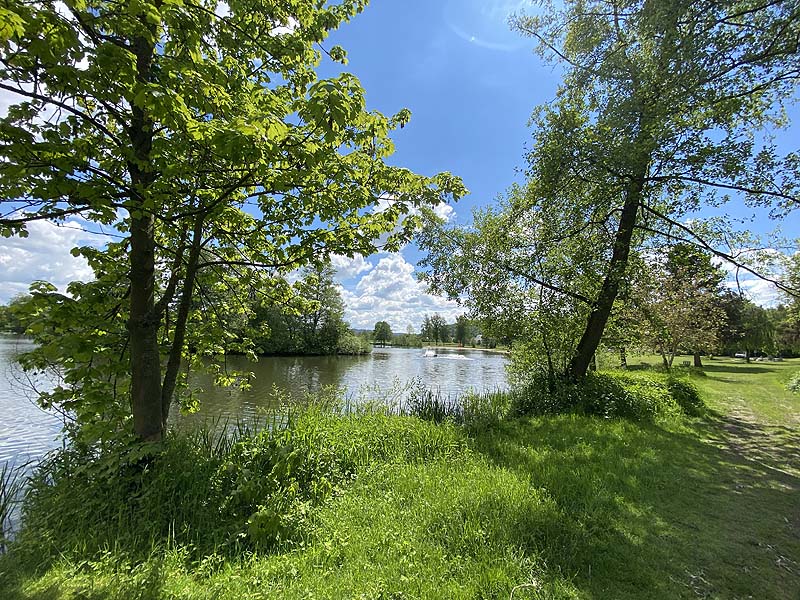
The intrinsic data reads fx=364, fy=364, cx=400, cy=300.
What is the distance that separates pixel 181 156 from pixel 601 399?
929 centimetres

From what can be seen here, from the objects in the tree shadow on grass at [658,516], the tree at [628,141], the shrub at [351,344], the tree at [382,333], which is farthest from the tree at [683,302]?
the tree at [382,333]

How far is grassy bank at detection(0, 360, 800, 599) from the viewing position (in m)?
2.67

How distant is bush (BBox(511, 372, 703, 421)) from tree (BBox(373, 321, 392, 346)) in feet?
275

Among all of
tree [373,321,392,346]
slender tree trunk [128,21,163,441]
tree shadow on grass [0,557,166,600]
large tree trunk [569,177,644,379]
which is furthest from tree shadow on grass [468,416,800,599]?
tree [373,321,392,346]

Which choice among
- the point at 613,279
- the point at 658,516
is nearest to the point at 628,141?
the point at 613,279

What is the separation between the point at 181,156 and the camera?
3.64m

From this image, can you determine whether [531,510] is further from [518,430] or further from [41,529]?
[41,529]

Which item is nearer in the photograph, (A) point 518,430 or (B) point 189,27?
(B) point 189,27

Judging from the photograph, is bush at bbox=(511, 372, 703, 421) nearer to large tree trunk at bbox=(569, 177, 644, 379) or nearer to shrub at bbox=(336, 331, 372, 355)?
large tree trunk at bbox=(569, 177, 644, 379)

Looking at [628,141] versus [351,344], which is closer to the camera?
[628,141]

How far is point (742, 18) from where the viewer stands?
5688mm

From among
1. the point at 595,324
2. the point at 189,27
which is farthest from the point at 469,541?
the point at 595,324

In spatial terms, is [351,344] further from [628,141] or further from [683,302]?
[628,141]

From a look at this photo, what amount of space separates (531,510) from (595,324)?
7.11 meters
